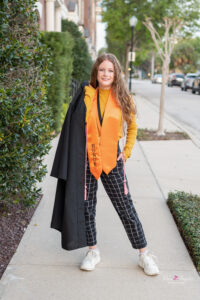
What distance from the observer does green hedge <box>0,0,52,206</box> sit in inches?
134

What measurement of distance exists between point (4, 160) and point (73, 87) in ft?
36.2

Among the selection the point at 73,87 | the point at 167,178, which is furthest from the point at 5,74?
the point at 73,87

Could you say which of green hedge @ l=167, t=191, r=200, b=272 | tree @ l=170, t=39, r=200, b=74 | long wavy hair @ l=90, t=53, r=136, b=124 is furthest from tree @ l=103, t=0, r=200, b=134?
tree @ l=170, t=39, r=200, b=74

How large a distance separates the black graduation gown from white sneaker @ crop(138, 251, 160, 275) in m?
0.53

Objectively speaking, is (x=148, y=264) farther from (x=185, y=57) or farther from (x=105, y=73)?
(x=185, y=57)

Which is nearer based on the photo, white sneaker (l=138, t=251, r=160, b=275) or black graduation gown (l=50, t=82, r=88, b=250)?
black graduation gown (l=50, t=82, r=88, b=250)

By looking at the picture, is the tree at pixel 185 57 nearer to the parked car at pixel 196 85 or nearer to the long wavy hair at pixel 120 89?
the parked car at pixel 196 85

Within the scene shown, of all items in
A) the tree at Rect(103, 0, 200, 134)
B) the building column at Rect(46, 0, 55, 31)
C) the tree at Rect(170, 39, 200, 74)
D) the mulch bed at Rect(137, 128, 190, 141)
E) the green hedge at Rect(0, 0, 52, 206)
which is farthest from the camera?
the tree at Rect(170, 39, 200, 74)

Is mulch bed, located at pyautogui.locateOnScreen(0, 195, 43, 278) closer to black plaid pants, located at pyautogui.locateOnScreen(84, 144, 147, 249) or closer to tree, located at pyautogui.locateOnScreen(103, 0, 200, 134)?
black plaid pants, located at pyautogui.locateOnScreen(84, 144, 147, 249)

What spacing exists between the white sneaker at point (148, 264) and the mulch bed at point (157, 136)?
6320mm

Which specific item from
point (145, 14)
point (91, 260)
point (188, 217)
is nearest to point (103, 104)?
point (91, 260)

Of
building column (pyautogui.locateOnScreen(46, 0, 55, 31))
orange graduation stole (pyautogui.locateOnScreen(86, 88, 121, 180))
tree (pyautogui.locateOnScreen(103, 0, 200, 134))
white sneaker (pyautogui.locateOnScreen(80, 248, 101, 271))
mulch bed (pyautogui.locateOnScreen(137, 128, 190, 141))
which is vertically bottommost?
mulch bed (pyautogui.locateOnScreen(137, 128, 190, 141))

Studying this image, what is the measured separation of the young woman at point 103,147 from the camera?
2916mm

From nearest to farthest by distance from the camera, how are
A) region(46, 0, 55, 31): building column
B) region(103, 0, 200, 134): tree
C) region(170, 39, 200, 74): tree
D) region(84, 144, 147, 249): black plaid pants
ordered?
region(84, 144, 147, 249): black plaid pants → region(46, 0, 55, 31): building column → region(103, 0, 200, 134): tree → region(170, 39, 200, 74): tree
